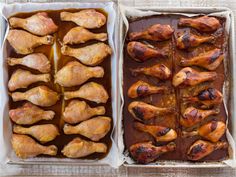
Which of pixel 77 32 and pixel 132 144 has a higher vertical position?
pixel 77 32

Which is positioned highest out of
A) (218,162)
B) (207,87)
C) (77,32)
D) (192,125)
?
(77,32)

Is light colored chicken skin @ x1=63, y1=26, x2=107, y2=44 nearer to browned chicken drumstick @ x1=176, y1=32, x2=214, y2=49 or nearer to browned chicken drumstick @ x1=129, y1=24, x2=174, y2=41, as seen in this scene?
browned chicken drumstick @ x1=129, y1=24, x2=174, y2=41

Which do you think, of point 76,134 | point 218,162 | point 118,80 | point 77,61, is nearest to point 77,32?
point 77,61

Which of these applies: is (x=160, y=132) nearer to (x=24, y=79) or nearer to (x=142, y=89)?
(x=142, y=89)

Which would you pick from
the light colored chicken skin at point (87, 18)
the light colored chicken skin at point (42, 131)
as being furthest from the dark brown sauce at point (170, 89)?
the light colored chicken skin at point (42, 131)

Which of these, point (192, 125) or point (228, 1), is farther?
point (228, 1)

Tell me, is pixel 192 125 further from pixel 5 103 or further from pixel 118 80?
pixel 5 103
